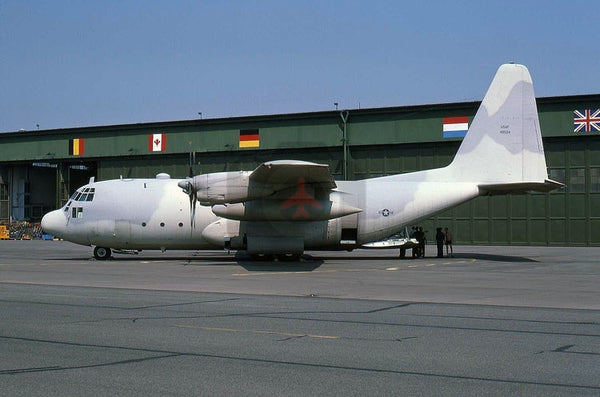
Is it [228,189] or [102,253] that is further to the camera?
[102,253]

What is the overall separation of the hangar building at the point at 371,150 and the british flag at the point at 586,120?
0.22 feet

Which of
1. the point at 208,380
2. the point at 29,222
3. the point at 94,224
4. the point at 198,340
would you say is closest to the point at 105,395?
the point at 208,380

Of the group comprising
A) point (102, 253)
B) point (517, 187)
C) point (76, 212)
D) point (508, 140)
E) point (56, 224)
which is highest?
point (508, 140)

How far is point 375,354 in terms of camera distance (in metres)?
9.07

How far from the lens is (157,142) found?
60719 millimetres

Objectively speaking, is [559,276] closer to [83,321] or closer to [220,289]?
[220,289]

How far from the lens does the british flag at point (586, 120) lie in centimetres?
4850

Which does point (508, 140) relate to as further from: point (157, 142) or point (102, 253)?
point (157, 142)

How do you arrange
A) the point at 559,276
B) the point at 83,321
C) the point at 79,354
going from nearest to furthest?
the point at 79,354
the point at 83,321
the point at 559,276

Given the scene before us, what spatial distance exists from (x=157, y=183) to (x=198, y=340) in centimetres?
2313

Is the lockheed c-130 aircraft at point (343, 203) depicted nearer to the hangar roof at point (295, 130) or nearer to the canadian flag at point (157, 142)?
the hangar roof at point (295, 130)

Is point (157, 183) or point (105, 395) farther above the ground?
point (157, 183)

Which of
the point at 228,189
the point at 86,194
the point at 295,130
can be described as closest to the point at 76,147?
the point at 295,130

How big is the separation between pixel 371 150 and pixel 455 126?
689 centimetres
